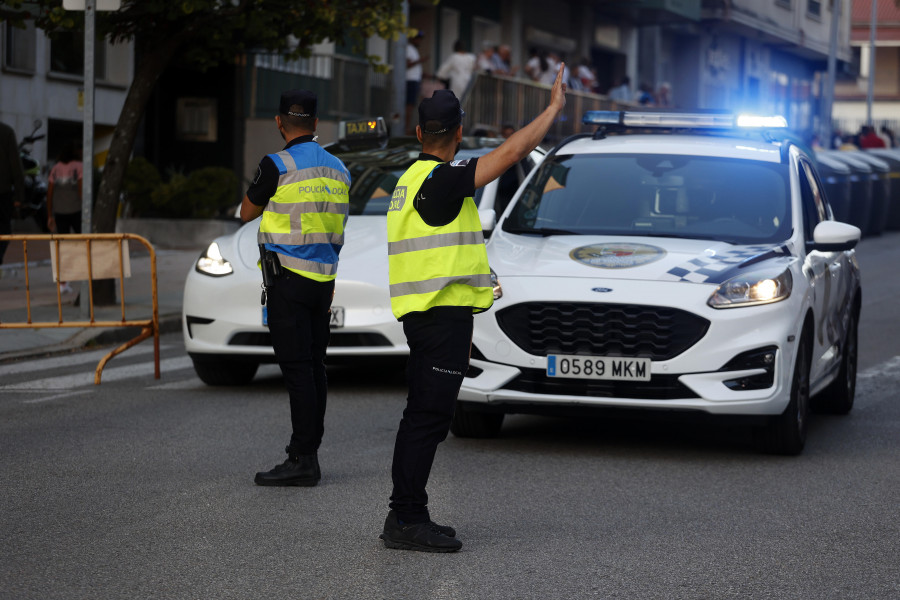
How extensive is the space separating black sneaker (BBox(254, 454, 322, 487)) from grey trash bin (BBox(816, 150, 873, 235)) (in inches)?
873

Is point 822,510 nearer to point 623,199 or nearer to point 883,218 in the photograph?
point 623,199

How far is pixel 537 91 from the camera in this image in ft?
89.8

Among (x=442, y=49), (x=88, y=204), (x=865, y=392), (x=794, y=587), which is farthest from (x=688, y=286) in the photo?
(x=442, y=49)

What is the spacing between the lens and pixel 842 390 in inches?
366

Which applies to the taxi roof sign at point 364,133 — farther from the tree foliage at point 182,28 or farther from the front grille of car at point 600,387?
the front grille of car at point 600,387

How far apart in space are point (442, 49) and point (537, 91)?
6168mm

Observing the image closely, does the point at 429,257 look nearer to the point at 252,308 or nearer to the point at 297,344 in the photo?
the point at 297,344

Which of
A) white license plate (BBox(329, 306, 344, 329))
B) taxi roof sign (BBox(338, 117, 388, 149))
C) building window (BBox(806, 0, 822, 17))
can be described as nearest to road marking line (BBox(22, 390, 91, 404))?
white license plate (BBox(329, 306, 344, 329))

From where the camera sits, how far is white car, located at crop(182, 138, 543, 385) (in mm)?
9539

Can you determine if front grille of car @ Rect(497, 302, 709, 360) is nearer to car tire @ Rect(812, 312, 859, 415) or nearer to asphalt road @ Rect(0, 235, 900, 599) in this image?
asphalt road @ Rect(0, 235, 900, 599)

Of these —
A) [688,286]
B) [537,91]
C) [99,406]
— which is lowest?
[99,406]

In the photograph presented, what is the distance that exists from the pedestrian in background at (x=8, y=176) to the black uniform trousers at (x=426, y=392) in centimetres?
982

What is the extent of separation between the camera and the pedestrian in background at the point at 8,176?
Answer: 14.6 m

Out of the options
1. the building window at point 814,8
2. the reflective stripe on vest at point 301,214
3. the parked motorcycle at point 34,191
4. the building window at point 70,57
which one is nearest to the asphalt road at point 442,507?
the reflective stripe on vest at point 301,214
